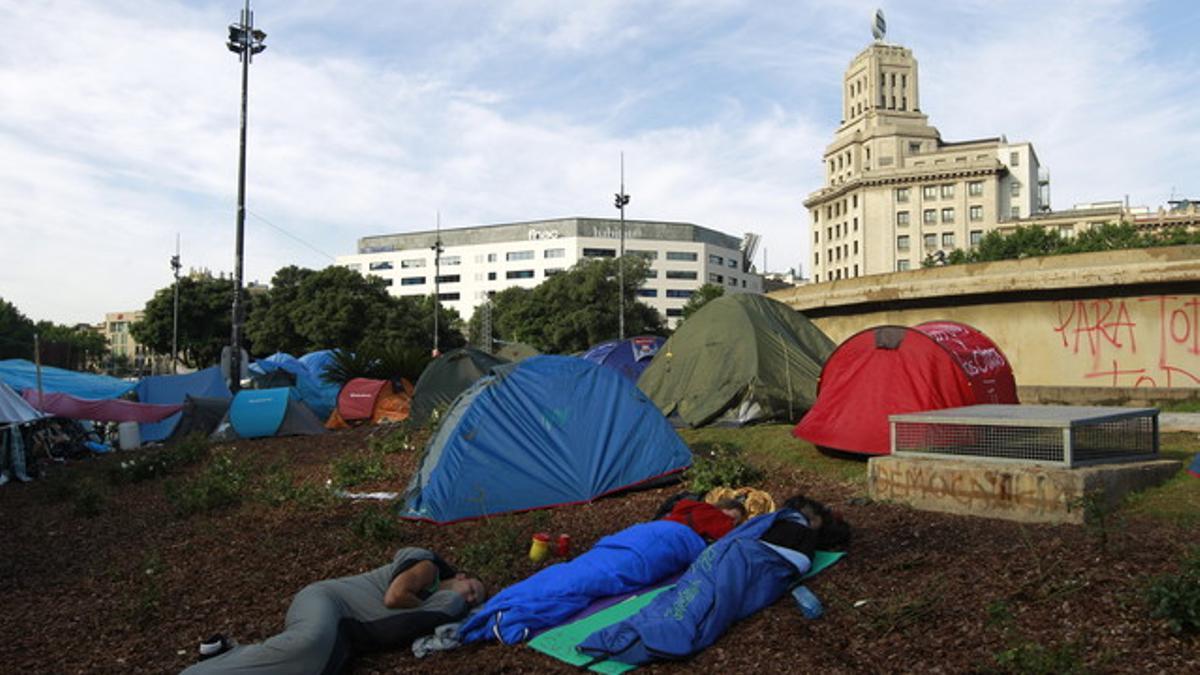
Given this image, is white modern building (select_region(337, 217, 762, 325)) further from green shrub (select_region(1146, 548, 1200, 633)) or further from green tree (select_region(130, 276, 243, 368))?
green shrub (select_region(1146, 548, 1200, 633))

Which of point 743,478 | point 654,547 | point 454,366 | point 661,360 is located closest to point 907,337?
point 743,478

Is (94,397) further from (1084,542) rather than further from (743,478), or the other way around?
(1084,542)

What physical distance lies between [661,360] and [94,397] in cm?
1417

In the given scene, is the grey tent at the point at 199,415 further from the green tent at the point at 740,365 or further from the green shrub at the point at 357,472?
the green tent at the point at 740,365

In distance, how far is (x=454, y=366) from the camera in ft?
59.8

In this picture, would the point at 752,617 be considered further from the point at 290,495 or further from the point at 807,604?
the point at 290,495

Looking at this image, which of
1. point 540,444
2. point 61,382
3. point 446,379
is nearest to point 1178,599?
point 540,444

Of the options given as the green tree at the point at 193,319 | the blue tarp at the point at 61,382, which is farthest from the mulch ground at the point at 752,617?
the green tree at the point at 193,319

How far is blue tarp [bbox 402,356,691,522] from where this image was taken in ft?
25.5

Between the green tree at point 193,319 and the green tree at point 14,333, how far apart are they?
672 centimetres

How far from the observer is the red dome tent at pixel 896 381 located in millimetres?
8258

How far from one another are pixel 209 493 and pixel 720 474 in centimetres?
554

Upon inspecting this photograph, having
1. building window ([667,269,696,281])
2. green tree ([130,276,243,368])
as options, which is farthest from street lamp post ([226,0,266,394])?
building window ([667,269,696,281])

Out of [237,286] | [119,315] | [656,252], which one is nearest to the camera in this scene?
[237,286]
